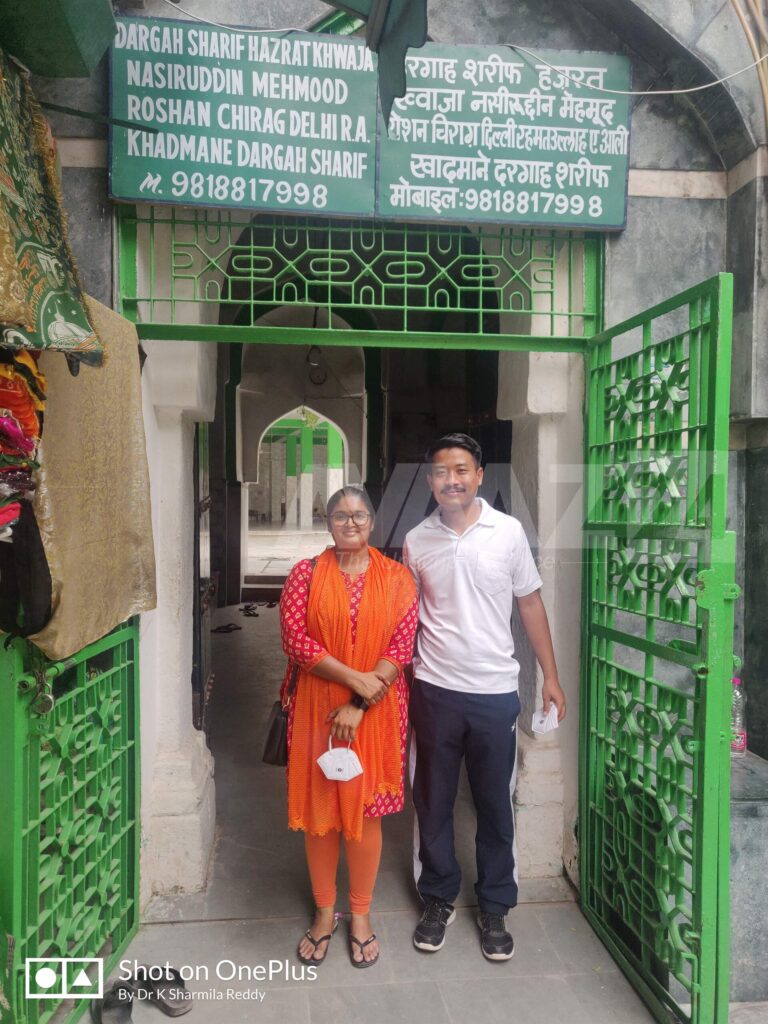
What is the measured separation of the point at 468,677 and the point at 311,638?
1.97 ft

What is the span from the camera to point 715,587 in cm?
222

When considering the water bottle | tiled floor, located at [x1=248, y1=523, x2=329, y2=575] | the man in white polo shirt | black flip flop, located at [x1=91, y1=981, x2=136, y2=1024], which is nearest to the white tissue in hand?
the man in white polo shirt

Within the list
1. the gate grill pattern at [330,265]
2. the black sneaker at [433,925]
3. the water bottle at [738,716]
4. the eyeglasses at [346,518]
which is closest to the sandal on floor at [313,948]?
the black sneaker at [433,925]

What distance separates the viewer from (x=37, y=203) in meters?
2.05

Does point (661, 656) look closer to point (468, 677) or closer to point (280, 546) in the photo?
point (468, 677)

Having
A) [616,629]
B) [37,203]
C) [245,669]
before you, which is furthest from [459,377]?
[37,203]

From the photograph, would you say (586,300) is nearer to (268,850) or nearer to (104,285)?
(104,285)

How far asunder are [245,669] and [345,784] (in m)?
Answer: 4.21

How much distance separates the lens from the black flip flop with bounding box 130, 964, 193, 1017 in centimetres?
243

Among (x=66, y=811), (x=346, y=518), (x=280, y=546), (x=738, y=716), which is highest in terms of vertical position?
(x=346, y=518)

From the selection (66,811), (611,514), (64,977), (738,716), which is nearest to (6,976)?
(64,977)

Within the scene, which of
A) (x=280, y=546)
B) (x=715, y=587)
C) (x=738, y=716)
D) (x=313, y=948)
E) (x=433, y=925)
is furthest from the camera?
(x=280, y=546)

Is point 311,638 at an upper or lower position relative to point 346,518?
lower

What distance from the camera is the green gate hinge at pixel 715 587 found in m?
2.21
